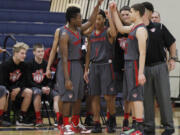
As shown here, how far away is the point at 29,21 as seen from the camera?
9672mm

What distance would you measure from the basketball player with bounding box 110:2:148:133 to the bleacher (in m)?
3.83

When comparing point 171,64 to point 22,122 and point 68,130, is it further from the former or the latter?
point 22,122

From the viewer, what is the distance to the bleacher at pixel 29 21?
8750mm

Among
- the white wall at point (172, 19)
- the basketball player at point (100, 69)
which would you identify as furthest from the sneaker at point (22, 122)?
the white wall at point (172, 19)

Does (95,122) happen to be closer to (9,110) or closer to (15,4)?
(9,110)

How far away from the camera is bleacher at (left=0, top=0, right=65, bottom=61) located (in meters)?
8.75

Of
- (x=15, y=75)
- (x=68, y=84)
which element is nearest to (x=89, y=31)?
(x=68, y=84)

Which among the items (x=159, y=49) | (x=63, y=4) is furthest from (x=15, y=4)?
(x=159, y=49)

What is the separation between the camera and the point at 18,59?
6.57m

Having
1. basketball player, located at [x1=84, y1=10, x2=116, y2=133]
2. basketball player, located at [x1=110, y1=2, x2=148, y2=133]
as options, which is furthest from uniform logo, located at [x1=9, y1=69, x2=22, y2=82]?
basketball player, located at [x1=110, y1=2, x2=148, y2=133]

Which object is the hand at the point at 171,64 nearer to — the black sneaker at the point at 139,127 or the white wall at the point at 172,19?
the black sneaker at the point at 139,127

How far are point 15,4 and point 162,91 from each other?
6.43 meters

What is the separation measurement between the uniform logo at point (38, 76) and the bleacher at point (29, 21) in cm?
156

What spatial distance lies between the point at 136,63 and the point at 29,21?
539 cm
